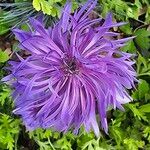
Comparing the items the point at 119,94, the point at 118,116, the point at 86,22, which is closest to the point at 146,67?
the point at 118,116

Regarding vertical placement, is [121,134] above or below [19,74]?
below

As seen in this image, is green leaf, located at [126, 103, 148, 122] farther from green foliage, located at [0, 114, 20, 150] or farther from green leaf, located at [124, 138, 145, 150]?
green foliage, located at [0, 114, 20, 150]

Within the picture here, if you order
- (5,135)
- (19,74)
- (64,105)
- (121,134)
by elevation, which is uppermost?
(19,74)

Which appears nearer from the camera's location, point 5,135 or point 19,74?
point 19,74

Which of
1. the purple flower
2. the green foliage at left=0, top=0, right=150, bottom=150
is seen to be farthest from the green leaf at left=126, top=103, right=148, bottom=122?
the purple flower

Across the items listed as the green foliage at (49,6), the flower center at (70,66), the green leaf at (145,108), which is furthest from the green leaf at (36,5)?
the green leaf at (145,108)

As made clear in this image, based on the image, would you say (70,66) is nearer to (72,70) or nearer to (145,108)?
(72,70)

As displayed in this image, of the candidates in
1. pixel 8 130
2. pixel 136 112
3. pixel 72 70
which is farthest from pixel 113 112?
A: pixel 72 70

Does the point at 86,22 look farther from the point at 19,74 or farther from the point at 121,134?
the point at 121,134
